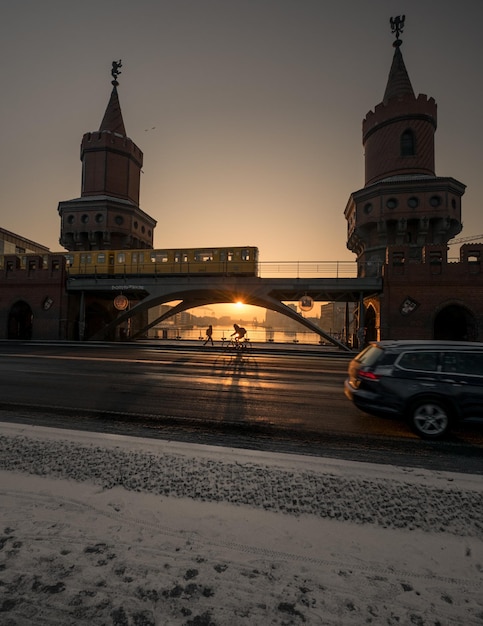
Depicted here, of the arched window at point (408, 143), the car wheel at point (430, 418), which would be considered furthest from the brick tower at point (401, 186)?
the car wheel at point (430, 418)

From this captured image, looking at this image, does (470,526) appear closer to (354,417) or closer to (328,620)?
(328,620)

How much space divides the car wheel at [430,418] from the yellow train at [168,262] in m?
21.3

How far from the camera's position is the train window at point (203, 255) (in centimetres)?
2677

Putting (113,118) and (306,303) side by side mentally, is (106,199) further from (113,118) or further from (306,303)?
(306,303)

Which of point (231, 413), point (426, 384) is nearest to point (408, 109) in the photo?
point (426, 384)

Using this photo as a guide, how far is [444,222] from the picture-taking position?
1190 inches

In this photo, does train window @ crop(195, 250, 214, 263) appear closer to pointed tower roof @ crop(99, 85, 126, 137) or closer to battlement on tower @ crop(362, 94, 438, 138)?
battlement on tower @ crop(362, 94, 438, 138)

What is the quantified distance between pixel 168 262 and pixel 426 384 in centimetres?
2489

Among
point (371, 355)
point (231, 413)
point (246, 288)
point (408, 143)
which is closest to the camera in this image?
point (371, 355)

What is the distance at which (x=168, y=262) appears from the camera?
2748 centimetres

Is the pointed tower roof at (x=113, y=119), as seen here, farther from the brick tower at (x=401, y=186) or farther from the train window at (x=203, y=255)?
the brick tower at (x=401, y=186)

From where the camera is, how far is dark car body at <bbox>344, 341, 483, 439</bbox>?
5.14 meters

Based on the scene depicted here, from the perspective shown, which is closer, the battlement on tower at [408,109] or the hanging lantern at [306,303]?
the hanging lantern at [306,303]

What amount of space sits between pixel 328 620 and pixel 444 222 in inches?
1421
